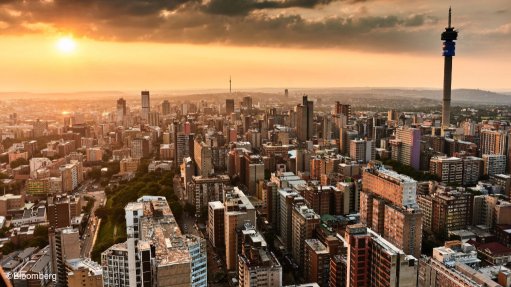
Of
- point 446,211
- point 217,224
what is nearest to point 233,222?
point 217,224

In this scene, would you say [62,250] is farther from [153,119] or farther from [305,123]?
[153,119]

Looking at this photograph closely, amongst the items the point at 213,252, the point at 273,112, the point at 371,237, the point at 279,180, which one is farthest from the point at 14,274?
the point at 273,112

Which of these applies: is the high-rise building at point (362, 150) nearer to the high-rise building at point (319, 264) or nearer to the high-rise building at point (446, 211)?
the high-rise building at point (446, 211)

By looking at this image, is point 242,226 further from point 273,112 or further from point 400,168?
point 273,112

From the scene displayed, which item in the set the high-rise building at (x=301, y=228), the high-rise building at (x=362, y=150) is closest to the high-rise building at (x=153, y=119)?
the high-rise building at (x=362, y=150)

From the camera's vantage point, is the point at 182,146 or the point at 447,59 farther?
the point at 447,59
